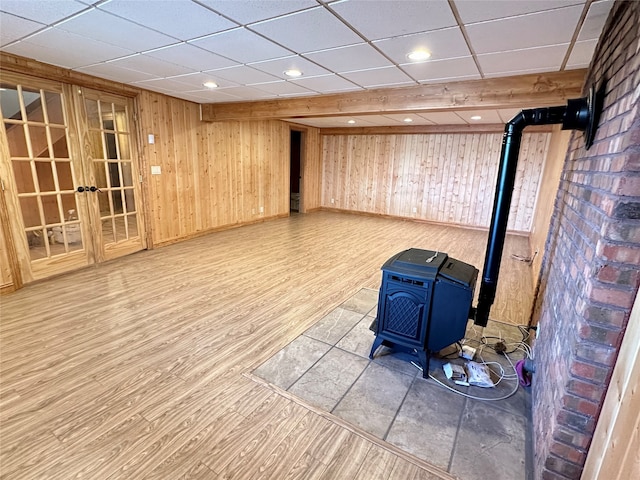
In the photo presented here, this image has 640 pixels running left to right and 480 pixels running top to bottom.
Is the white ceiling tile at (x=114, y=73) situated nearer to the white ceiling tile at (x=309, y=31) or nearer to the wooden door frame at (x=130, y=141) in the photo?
the wooden door frame at (x=130, y=141)

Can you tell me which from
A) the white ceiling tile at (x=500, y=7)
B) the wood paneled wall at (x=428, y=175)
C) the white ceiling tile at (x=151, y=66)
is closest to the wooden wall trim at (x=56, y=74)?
the white ceiling tile at (x=151, y=66)

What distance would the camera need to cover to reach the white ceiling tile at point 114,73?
3.28m

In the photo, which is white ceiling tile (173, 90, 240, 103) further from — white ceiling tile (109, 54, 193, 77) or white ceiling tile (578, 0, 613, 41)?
white ceiling tile (578, 0, 613, 41)

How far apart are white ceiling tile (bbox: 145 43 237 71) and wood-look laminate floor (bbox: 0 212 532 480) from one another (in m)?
2.28

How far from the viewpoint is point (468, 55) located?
2586 millimetres

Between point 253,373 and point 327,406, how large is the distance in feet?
1.88

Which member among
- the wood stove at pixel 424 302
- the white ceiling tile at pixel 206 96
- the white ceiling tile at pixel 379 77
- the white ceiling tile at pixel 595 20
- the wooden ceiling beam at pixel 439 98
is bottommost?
the wood stove at pixel 424 302

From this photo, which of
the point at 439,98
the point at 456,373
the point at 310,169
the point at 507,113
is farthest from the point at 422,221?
the point at 456,373

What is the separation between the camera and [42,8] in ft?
6.64

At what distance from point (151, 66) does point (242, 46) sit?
1.26 metres

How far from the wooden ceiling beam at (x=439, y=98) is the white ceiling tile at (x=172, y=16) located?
2.19m

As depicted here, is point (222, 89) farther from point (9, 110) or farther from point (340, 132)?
point (340, 132)

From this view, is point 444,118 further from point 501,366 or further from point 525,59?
point 501,366

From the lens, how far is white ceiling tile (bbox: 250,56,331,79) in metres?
2.84
